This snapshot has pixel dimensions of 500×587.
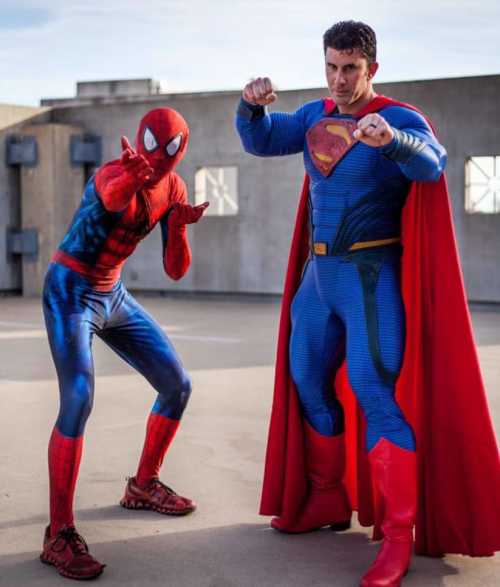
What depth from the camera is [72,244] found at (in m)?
3.67

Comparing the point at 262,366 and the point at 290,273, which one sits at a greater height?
the point at 290,273

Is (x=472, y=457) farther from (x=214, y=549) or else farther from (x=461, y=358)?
(x=214, y=549)

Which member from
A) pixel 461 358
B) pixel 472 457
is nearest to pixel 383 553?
pixel 472 457

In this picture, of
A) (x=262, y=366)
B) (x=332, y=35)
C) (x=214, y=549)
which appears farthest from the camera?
(x=262, y=366)

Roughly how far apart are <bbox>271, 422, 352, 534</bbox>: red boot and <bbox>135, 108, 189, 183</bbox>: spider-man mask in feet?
3.71

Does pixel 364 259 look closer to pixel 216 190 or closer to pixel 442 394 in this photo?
pixel 442 394

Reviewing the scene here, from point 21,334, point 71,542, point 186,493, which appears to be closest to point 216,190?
point 21,334

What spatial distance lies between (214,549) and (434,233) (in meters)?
1.39

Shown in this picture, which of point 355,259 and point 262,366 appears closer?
point 355,259

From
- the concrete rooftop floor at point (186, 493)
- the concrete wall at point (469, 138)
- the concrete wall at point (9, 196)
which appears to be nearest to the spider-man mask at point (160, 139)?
the concrete rooftop floor at point (186, 493)

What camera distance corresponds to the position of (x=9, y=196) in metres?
14.6

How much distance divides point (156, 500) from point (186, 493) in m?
0.31

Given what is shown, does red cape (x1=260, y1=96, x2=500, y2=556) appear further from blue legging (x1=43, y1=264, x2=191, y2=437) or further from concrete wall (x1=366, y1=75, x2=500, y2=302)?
concrete wall (x1=366, y1=75, x2=500, y2=302)

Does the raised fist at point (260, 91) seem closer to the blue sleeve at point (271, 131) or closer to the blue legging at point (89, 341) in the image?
the blue sleeve at point (271, 131)
